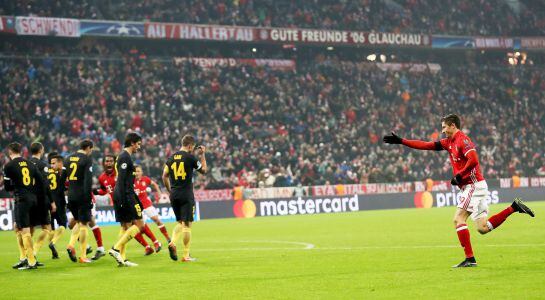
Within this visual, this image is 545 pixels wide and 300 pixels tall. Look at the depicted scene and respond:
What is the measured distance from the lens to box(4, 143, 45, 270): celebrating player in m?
16.2

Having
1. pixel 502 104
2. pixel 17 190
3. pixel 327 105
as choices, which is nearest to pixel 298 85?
pixel 327 105

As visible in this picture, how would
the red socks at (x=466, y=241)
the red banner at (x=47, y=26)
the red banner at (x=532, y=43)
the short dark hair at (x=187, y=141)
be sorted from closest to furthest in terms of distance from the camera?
the red socks at (x=466, y=241) < the short dark hair at (x=187, y=141) < the red banner at (x=47, y=26) < the red banner at (x=532, y=43)

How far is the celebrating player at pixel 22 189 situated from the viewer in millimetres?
16219

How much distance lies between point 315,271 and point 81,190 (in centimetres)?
615

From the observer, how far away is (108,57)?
47938mm

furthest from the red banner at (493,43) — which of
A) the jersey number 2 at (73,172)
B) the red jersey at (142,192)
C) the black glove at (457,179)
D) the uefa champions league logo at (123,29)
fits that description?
the black glove at (457,179)

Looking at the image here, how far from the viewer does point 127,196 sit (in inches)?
636

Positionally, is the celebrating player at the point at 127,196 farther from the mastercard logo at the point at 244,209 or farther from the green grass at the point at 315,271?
the mastercard logo at the point at 244,209

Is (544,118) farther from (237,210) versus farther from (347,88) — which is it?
(237,210)

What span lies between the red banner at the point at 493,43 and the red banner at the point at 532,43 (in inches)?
38.1

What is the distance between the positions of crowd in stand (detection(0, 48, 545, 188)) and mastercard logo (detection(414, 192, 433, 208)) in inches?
141

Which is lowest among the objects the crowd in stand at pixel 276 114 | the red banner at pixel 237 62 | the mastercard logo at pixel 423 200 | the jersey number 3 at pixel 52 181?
the mastercard logo at pixel 423 200

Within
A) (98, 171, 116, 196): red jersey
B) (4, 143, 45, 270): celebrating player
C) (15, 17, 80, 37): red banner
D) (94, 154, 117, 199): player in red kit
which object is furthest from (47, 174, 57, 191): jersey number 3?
(15, 17, 80, 37): red banner

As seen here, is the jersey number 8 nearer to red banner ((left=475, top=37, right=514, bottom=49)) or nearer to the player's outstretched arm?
the player's outstretched arm
